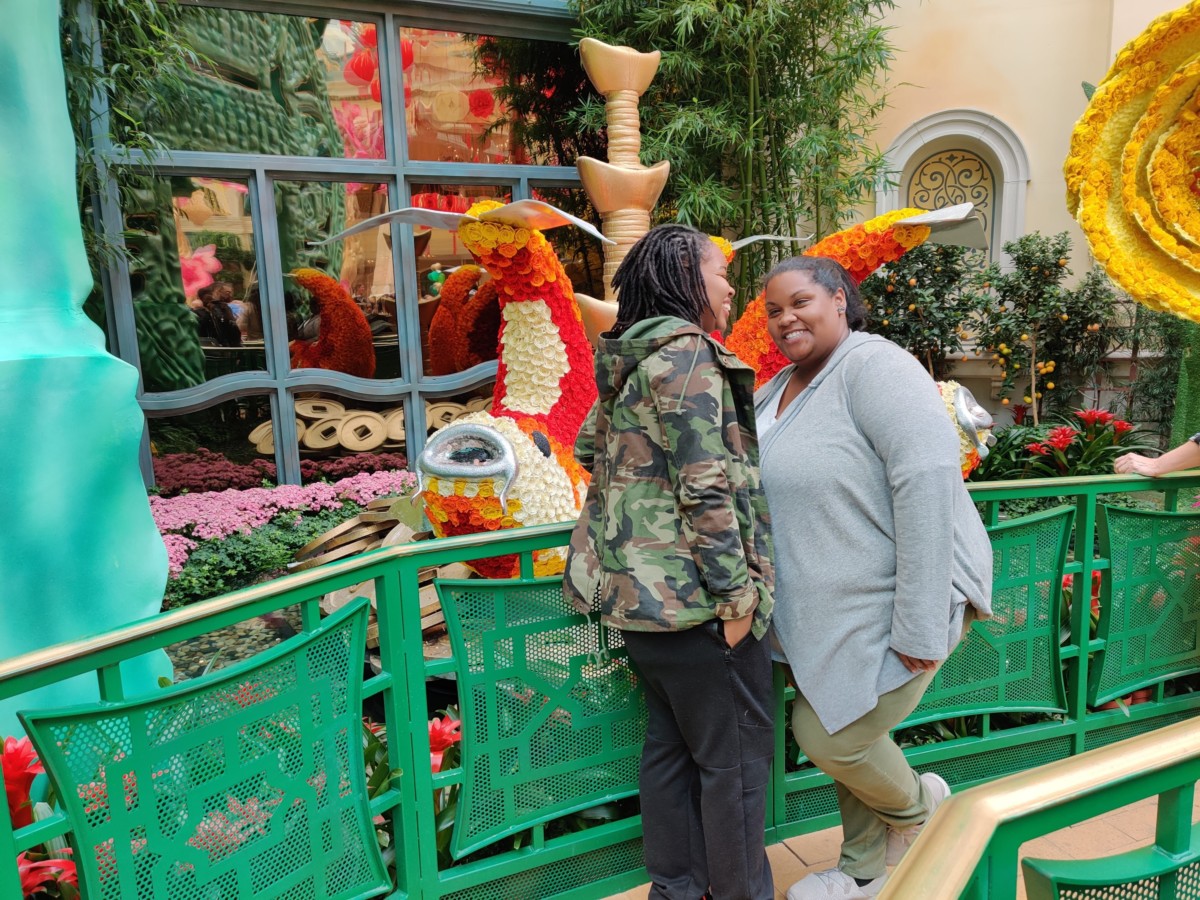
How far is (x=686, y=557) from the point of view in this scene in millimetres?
1575

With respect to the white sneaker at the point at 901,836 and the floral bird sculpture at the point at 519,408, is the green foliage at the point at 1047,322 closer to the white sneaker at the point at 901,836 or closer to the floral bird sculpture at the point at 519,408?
the floral bird sculpture at the point at 519,408

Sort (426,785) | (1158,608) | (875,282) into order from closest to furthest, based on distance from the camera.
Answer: (426,785), (1158,608), (875,282)

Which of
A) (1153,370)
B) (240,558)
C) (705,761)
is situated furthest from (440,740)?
(1153,370)

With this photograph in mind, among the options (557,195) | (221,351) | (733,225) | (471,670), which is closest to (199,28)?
(221,351)

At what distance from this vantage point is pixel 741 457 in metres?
1.60

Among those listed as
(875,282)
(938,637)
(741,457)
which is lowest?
(938,637)

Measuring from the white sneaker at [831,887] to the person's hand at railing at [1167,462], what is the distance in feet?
4.79

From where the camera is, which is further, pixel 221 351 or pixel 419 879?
pixel 221 351

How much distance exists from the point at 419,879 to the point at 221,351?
4.31m

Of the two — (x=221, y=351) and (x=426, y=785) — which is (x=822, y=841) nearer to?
(x=426, y=785)

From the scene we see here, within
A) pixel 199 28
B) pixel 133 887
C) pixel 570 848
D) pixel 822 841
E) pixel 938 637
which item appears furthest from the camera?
pixel 199 28

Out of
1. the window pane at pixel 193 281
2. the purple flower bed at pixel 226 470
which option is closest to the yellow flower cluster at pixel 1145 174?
the purple flower bed at pixel 226 470

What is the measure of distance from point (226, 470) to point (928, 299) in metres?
5.31

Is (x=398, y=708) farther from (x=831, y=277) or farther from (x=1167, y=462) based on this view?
(x=1167, y=462)
